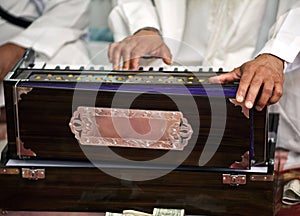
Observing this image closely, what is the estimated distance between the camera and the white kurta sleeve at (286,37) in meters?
1.83

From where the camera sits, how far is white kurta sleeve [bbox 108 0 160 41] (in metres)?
2.25

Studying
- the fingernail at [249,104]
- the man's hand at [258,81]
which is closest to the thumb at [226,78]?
the man's hand at [258,81]

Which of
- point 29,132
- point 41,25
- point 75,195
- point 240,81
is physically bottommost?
point 75,195

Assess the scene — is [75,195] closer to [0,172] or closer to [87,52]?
[0,172]

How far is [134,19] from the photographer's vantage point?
2.28m

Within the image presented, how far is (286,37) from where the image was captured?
1905 millimetres

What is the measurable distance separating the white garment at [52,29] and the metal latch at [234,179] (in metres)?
0.97

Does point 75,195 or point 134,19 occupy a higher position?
point 134,19

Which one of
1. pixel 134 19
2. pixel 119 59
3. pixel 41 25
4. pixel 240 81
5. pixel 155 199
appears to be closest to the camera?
pixel 240 81

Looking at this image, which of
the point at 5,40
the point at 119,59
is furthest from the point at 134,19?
the point at 5,40

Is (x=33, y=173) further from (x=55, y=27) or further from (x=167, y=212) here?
(x=55, y=27)

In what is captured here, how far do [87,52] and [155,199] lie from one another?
98cm

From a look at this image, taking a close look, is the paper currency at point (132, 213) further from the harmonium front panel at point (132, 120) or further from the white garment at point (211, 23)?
the white garment at point (211, 23)

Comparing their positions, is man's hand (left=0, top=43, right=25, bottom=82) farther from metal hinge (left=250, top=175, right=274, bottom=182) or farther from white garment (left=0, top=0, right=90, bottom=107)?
metal hinge (left=250, top=175, right=274, bottom=182)
